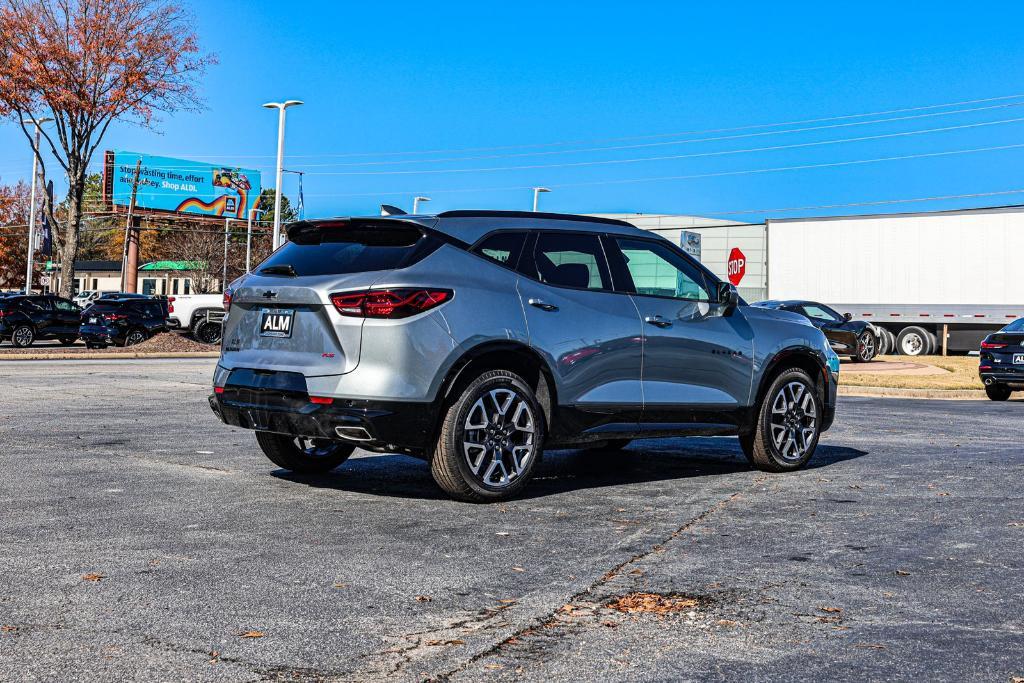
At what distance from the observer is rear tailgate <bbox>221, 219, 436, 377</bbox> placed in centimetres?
684

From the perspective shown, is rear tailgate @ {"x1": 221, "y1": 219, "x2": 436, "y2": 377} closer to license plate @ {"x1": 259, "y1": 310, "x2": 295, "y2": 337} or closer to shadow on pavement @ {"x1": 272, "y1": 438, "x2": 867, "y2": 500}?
license plate @ {"x1": 259, "y1": 310, "x2": 295, "y2": 337}

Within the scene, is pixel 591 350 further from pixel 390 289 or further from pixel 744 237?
pixel 744 237

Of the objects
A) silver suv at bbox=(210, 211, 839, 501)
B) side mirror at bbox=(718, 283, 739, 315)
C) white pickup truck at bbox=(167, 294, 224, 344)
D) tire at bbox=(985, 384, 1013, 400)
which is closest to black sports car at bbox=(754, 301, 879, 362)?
tire at bbox=(985, 384, 1013, 400)

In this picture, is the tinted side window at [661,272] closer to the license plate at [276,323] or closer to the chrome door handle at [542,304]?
the chrome door handle at [542,304]

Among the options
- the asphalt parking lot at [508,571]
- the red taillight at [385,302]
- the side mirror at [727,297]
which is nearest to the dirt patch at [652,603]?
the asphalt parking lot at [508,571]

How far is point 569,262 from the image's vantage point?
25.6ft

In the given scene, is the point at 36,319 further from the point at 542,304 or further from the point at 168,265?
the point at 168,265

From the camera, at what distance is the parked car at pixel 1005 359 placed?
1878 cm

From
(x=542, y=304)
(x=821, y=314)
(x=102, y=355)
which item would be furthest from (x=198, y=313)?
(x=542, y=304)

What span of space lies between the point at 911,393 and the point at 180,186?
8019cm

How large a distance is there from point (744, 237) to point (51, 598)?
133 feet

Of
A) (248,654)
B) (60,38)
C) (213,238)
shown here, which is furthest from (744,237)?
(213,238)

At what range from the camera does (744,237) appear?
43.6 meters

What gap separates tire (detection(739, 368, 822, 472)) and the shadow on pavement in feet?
0.91
